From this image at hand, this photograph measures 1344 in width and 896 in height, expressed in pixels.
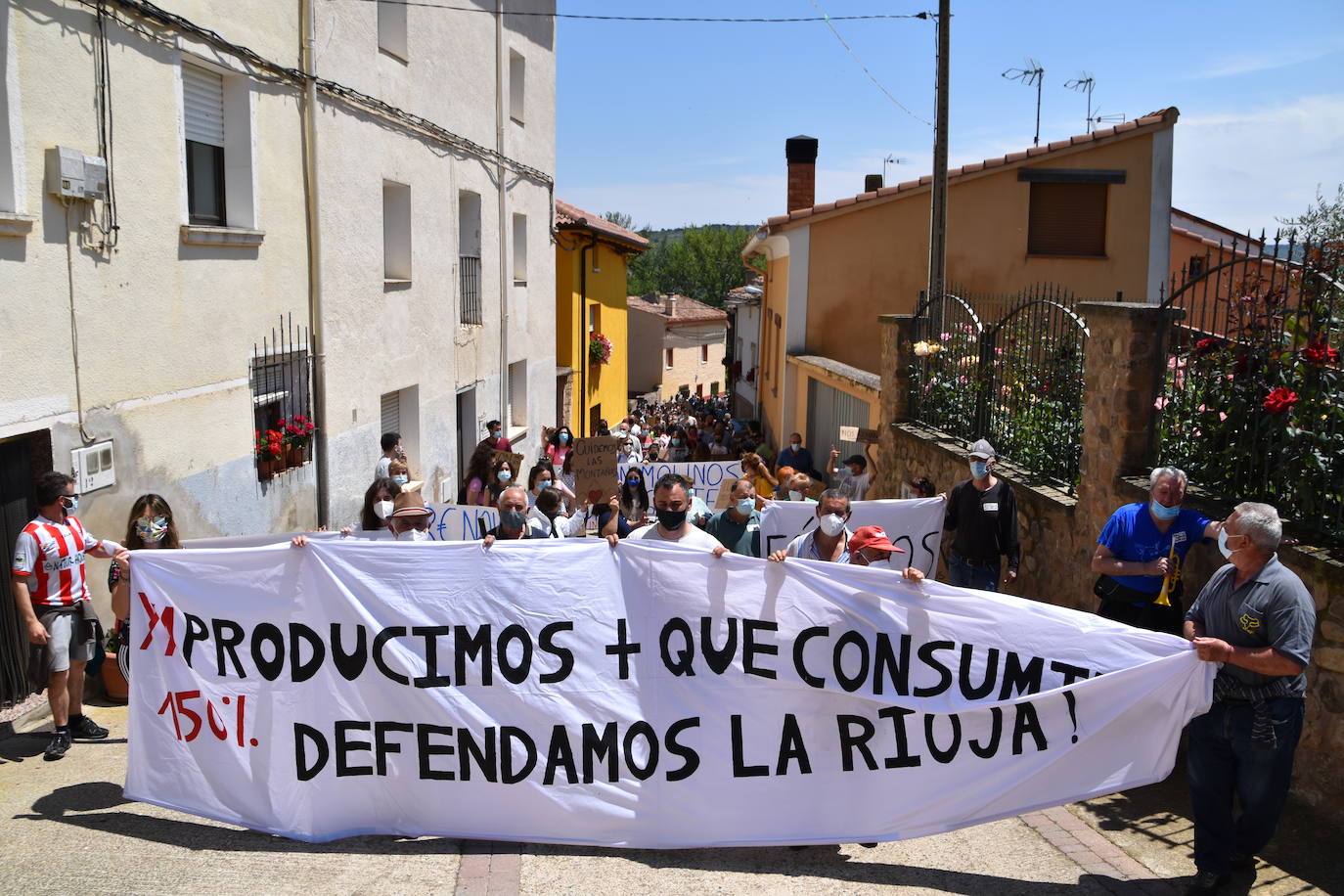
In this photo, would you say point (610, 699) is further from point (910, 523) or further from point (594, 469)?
point (594, 469)

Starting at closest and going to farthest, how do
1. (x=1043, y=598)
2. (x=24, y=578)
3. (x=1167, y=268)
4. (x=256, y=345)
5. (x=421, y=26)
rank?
(x=24, y=578) < (x=1043, y=598) < (x=256, y=345) < (x=421, y=26) < (x=1167, y=268)

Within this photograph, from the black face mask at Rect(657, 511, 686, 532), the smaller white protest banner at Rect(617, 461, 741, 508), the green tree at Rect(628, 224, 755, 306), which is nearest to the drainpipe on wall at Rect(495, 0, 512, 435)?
the smaller white protest banner at Rect(617, 461, 741, 508)

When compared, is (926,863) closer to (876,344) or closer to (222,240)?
(222,240)

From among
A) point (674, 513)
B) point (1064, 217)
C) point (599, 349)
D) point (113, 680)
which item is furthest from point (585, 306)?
point (674, 513)

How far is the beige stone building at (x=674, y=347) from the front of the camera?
5044 centimetres

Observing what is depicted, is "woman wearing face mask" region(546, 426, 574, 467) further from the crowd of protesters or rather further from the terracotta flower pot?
the terracotta flower pot

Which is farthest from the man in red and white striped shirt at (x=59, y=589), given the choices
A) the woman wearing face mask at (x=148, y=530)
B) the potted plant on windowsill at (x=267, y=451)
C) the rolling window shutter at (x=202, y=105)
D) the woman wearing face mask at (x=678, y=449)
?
the woman wearing face mask at (x=678, y=449)

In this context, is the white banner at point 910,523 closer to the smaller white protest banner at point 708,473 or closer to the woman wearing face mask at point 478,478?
the woman wearing face mask at point 478,478

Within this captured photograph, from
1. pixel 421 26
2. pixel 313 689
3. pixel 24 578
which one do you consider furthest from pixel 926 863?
pixel 421 26

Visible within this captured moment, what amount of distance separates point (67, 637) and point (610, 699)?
10.4 feet

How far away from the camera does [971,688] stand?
5.11 m

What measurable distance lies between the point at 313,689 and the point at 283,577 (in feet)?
1.78

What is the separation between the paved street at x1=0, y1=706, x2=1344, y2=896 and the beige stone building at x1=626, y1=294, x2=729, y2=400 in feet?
143

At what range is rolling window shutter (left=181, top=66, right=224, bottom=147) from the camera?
9.19 meters
